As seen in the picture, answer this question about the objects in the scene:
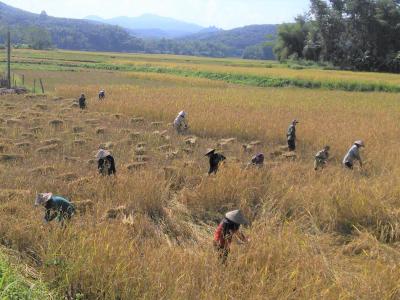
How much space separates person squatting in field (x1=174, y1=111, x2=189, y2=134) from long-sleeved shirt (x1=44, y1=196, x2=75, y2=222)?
292 inches

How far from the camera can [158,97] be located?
18.7 m

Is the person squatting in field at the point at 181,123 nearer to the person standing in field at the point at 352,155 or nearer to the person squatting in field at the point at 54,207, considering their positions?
the person standing in field at the point at 352,155

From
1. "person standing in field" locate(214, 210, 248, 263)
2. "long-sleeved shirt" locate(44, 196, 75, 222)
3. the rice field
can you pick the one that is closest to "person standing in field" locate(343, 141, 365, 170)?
the rice field

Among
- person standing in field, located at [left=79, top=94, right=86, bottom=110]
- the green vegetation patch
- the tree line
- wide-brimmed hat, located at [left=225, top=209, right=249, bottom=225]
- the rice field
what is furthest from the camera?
the tree line

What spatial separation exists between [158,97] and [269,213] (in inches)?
505

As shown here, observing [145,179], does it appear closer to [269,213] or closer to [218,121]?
[269,213]

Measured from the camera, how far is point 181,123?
1302cm

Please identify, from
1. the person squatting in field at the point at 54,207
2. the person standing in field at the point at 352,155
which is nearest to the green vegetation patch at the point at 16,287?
the person squatting in field at the point at 54,207

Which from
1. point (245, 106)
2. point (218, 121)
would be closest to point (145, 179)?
point (218, 121)

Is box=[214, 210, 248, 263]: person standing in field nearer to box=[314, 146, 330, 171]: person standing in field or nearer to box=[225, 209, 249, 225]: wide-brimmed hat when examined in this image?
box=[225, 209, 249, 225]: wide-brimmed hat

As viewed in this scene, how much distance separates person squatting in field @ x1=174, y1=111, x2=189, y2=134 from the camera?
41.6 feet

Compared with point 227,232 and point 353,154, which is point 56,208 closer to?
point 227,232

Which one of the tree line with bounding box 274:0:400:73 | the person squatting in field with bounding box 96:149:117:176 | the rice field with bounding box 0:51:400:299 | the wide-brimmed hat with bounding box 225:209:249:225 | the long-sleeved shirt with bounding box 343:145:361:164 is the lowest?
the rice field with bounding box 0:51:400:299

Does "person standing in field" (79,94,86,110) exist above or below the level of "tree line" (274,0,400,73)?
below
